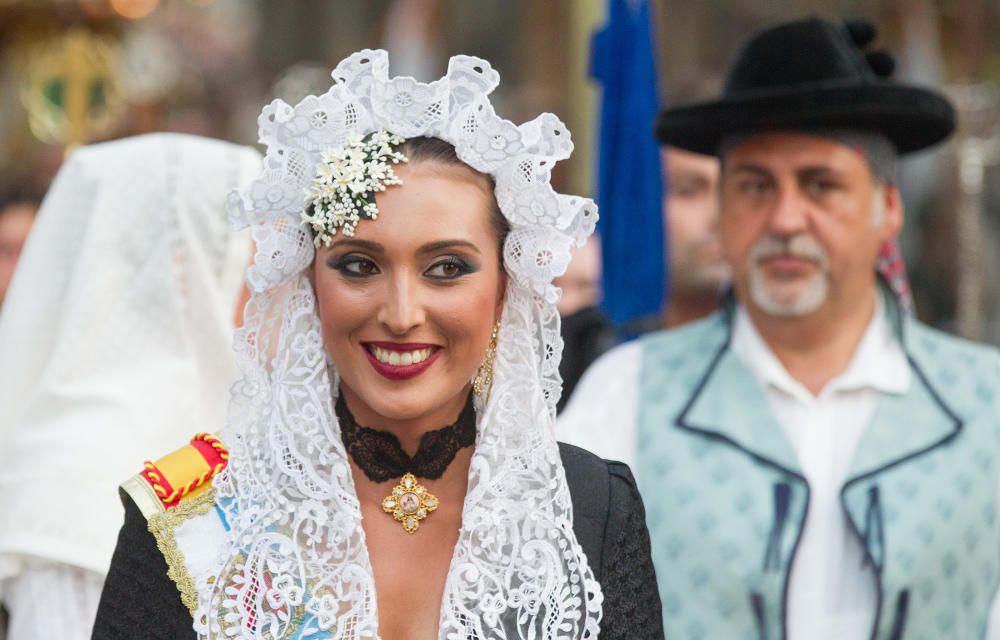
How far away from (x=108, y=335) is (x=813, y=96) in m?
1.90

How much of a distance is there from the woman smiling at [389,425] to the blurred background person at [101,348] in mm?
670

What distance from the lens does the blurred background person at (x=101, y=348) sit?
3.37 metres

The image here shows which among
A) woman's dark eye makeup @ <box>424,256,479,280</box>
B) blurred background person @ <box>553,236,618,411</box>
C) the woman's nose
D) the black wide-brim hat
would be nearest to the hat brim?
the black wide-brim hat

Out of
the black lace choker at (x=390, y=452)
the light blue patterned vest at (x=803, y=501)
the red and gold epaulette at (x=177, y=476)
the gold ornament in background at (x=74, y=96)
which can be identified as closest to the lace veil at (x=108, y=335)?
the red and gold epaulette at (x=177, y=476)

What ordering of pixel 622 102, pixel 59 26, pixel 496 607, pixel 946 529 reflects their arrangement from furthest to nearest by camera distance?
1. pixel 59 26
2. pixel 622 102
3. pixel 946 529
4. pixel 496 607

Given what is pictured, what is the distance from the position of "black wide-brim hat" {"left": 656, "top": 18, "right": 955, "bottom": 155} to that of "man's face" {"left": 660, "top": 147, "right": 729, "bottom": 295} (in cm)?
96

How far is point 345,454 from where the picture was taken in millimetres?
2779

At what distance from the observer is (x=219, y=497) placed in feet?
9.23

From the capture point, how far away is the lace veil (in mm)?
3412

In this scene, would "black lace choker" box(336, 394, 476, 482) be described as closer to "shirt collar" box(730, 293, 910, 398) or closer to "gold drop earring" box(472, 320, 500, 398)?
"gold drop earring" box(472, 320, 500, 398)

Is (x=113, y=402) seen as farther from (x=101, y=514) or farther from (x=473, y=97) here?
(x=473, y=97)

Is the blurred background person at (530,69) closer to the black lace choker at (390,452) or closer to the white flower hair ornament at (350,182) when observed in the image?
the black lace choker at (390,452)

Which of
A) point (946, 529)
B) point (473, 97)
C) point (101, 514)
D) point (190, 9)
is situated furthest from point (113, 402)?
point (190, 9)

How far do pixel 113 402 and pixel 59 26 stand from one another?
7904 mm
